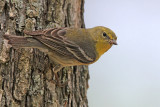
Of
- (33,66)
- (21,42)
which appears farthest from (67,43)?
(21,42)

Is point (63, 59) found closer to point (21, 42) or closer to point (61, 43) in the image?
point (61, 43)

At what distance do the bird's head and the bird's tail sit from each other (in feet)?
3.45

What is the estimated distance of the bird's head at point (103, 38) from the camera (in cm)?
362

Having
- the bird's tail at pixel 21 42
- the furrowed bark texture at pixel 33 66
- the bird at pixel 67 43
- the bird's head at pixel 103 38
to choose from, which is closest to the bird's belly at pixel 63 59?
the bird at pixel 67 43

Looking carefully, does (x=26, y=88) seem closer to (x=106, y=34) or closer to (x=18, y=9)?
(x=18, y=9)

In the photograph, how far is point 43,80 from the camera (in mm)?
3064

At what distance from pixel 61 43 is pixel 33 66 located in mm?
469

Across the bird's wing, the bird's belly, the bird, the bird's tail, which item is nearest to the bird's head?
the bird

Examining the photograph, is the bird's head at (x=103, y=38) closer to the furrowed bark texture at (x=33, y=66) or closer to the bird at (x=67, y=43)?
the bird at (x=67, y=43)

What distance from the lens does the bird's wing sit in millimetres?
2963

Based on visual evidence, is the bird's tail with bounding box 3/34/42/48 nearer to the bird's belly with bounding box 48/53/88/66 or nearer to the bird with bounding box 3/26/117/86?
the bird with bounding box 3/26/117/86

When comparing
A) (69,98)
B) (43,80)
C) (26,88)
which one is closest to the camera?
(26,88)

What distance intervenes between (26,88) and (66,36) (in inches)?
33.7

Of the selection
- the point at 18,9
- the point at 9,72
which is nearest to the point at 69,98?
the point at 9,72
